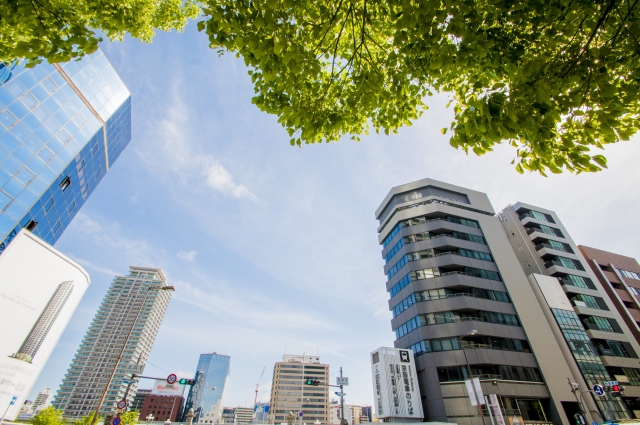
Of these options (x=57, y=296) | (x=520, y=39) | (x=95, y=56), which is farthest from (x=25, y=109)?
(x=520, y=39)

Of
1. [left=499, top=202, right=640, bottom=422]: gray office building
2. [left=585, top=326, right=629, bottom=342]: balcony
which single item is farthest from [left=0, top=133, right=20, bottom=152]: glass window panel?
[left=585, top=326, right=629, bottom=342]: balcony

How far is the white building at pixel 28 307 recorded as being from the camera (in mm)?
24328

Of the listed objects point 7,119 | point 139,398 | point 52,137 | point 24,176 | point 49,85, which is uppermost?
point 49,85

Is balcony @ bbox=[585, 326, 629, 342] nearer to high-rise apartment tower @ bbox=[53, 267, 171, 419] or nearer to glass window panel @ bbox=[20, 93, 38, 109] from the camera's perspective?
glass window panel @ bbox=[20, 93, 38, 109]

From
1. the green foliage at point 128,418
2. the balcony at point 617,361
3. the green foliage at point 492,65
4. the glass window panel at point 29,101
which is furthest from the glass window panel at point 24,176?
the balcony at point 617,361

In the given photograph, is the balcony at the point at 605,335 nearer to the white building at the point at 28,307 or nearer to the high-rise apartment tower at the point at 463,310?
the high-rise apartment tower at the point at 463,310

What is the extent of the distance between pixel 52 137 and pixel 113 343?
450 ft

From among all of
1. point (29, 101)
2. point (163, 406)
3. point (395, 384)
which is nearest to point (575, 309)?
point (395, 384)

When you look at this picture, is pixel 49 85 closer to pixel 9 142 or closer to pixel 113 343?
pixel 9 142

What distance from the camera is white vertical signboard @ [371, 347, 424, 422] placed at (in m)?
23.6

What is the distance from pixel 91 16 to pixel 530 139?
9.48m

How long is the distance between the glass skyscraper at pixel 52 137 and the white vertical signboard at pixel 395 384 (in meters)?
34.4

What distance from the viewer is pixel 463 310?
96.4 ft

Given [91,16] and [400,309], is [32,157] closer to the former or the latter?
[91,16]
